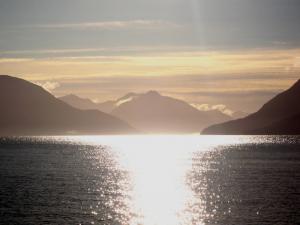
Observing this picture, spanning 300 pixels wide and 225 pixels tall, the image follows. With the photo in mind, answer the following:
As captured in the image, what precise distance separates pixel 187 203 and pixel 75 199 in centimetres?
2246

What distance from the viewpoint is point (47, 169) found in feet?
605

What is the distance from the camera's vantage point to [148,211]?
319ft

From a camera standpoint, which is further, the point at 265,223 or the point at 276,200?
the point at 276,200

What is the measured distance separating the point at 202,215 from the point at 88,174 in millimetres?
82555

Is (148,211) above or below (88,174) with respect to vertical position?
below

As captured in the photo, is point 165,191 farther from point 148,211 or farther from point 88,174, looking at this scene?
point 88,174

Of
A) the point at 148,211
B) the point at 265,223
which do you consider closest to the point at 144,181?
the point at 148,211

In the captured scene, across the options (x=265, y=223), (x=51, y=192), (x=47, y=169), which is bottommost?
(x=265, y=223)

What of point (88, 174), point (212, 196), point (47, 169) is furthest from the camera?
point (47, 169)

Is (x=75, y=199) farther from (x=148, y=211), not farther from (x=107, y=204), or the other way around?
(x=148, y=211)

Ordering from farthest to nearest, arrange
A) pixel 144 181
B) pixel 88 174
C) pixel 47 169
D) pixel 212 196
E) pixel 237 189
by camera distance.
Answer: pixel 47 169 → pixel 88 174 → pixel 144 181 → pixel 237 189 → pixel 212 196

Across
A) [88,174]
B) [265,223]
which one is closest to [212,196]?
[265,223]

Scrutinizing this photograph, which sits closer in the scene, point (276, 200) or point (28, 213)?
point (28, 213)

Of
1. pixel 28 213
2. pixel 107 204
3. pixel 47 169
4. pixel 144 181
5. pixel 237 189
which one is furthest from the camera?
pixel 47 169
